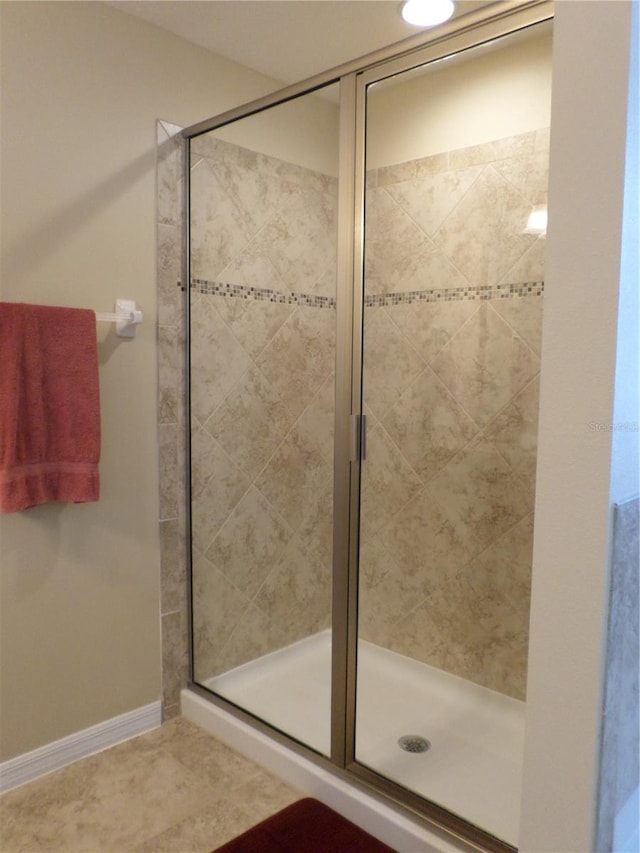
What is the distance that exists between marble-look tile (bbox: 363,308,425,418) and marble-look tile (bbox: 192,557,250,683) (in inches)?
35.2

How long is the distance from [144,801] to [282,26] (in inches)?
98.1

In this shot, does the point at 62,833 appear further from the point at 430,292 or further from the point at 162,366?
the point at 430,292

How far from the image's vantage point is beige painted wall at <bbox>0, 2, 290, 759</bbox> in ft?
6.23

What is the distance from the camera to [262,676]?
2.52 metres

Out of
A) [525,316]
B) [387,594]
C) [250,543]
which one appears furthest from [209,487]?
[525,316]

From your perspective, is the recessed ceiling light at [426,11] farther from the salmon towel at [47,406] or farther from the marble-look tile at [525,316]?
the salmon towel at [47,406]

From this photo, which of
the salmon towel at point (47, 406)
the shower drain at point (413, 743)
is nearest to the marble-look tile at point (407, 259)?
the salmon towel at point (47, 406)

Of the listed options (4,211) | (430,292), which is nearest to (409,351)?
(430,292)

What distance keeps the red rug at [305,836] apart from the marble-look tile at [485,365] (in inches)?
54.6

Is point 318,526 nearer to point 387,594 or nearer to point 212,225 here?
point 387,594

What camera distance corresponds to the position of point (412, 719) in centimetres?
231

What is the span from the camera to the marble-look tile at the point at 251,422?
2.44 m

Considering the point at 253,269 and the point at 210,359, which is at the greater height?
the point at 253,269

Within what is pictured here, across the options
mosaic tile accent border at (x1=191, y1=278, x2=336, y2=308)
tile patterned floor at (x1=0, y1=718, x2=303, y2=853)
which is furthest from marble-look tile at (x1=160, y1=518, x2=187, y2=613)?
mosaic tile accent border at (x1=191, y1=278, x2=336, y2=308)
